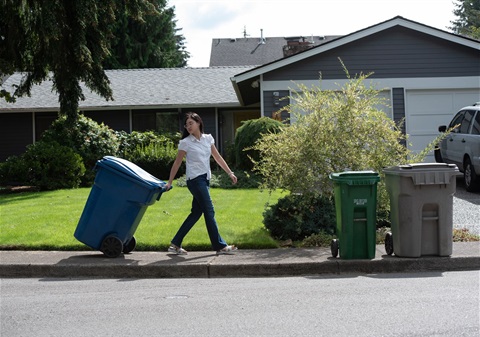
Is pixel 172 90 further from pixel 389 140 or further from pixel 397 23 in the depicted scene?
pixel 389 140

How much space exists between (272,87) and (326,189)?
974 cm

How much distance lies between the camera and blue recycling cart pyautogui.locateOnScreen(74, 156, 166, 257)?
27.5 feet

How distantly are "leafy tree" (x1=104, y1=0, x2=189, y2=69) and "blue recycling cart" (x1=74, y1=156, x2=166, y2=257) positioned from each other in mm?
35355

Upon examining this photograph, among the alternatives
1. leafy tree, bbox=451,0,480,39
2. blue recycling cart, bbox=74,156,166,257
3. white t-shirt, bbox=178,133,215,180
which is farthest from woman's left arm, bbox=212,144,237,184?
leafy tree, bbox=451,0,480,39

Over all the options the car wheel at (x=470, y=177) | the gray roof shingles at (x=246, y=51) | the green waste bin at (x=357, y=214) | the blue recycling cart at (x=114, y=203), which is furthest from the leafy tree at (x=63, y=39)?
the gray roof shingles at (x=246, y=51)

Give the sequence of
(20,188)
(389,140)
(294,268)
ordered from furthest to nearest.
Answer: (20,188) → (389,140) → (294,268)

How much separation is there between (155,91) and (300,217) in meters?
18.6

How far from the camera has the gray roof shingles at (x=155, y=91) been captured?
25.7 meters

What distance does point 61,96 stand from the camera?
62.0ft

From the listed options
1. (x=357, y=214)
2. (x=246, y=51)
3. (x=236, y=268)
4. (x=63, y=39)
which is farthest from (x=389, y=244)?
(x=246, y=51)

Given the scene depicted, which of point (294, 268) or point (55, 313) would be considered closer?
point (55, 313)

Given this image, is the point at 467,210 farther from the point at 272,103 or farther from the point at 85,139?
the point at 85,139

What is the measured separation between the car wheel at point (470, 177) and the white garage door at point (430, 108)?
15.2 ft

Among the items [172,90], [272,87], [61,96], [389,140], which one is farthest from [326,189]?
[172,90]
